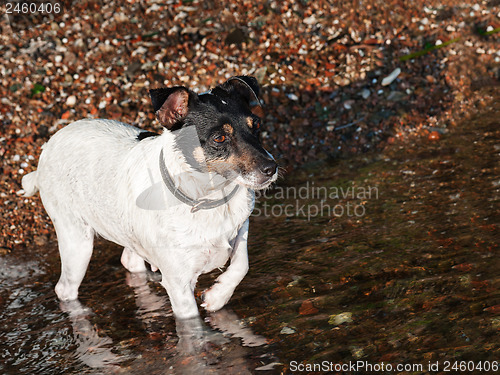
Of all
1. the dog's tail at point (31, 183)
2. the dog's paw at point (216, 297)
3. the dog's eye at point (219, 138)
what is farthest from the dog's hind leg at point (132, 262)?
the dog's eye at point (219, 138)

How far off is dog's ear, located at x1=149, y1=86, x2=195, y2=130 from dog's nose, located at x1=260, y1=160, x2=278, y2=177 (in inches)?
33.8

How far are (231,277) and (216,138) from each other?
1.36 m

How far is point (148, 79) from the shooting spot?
11586 millimetres

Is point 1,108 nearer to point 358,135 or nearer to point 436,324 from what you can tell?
point 358,135

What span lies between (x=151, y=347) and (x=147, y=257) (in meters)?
0.86

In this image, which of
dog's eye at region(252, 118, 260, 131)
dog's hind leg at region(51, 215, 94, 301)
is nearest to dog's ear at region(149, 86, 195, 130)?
dog's eye at region(252, 118, 260, 131)

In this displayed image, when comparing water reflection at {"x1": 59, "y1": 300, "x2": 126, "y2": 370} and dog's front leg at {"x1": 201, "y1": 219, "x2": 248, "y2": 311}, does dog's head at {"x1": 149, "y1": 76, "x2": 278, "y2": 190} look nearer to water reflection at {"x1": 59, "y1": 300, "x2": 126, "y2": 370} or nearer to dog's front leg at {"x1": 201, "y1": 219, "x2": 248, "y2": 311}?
dog's front leg at {"x1": 201, "y1": 219, "x2": 248, "y2": 311}

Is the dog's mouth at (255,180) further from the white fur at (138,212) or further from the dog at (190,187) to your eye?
the white fur at (138,212)

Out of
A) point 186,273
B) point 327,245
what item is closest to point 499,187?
point 327,245

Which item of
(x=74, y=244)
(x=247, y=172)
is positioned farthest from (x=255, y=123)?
(x=74, y=244)

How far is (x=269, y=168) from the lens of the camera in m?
4.93

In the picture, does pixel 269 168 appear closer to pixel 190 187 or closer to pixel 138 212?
pixel 190 187
